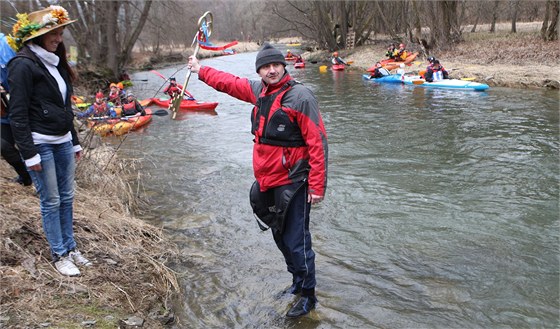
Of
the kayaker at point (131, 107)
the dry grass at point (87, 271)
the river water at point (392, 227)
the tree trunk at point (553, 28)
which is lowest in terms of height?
the river water at point (392, 227)

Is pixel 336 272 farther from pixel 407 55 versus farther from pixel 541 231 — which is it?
pixel 407 55

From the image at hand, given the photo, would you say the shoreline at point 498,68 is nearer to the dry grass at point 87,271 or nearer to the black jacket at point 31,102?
the dry grass at point 87,271

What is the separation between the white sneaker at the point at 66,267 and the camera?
10.6 feet

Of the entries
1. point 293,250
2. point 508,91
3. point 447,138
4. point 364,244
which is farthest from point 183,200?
point 508,91

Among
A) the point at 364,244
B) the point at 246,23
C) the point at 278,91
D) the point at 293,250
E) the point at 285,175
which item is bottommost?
the point at 364,244

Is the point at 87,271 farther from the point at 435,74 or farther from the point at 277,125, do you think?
the point at 435,74

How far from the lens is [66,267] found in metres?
3.25

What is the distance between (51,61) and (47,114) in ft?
1.18

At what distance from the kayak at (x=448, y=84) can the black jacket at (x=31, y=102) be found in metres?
14.3

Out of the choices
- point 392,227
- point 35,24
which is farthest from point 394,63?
point 35,24

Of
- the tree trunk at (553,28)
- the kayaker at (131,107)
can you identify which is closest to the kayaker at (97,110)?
the kayaker at (131,107)

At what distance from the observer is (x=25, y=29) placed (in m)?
2.92

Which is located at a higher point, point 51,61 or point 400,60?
point 51,61

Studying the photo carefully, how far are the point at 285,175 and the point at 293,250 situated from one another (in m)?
0.55
